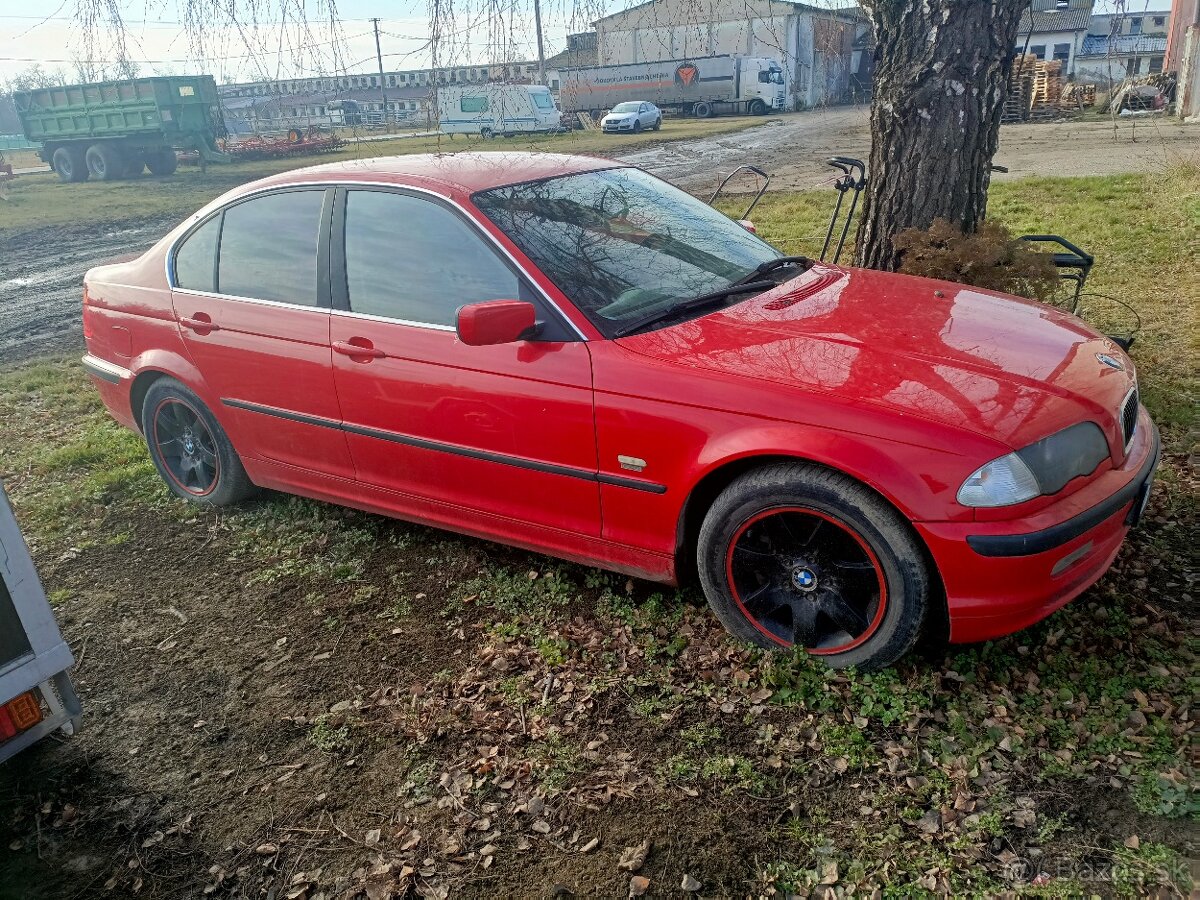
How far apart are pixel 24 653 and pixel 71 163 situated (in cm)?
2860

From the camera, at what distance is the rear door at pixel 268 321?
12.7 feet

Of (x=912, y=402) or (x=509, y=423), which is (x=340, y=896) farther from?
(x=912, y=402)

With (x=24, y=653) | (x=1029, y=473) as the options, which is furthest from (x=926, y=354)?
(x=24, y=653)

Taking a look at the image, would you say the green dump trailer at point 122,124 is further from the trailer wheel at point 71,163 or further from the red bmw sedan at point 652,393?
the red bmw sedan at point 652,393

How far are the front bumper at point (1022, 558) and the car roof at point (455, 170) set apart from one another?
2281 mm

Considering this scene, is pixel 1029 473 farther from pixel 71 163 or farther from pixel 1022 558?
pixel 71 163

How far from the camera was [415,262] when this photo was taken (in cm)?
361

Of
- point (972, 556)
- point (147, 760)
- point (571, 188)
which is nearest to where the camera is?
point (972, 556)

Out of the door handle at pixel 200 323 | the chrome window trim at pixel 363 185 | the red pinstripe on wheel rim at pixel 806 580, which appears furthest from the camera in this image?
the door handle at pixel 200 323

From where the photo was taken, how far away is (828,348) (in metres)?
3.01

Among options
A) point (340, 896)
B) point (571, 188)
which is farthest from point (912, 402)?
point (340, 896)

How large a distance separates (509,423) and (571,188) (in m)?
1.19

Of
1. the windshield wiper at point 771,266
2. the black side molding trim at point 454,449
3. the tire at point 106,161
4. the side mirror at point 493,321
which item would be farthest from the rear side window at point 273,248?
the tire at point 106,161

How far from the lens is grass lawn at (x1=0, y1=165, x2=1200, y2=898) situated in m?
2.38
